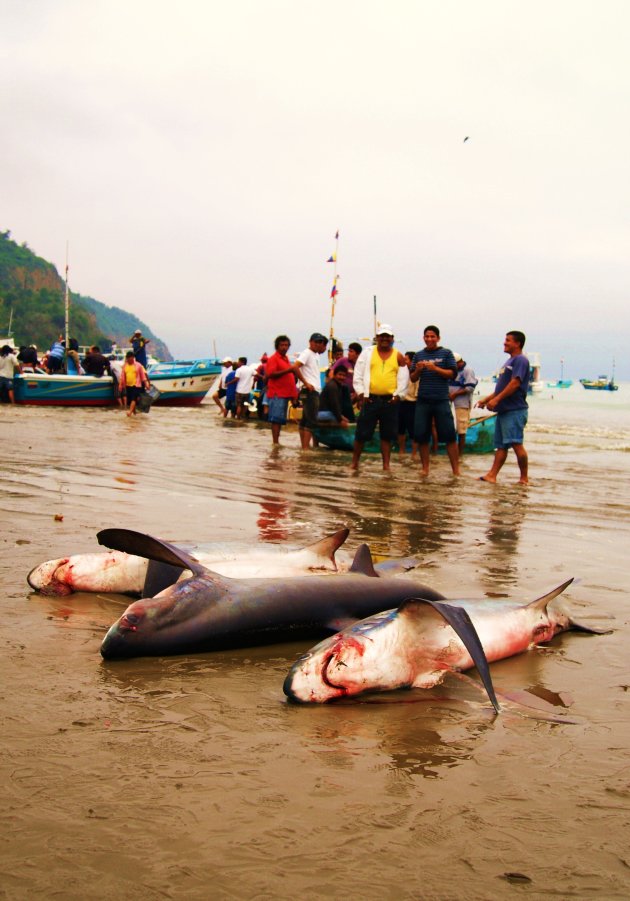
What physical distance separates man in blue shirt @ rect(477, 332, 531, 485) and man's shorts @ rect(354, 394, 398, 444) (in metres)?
1.34

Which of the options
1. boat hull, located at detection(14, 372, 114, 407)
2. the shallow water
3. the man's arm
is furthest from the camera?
boat hull, located at detection(14, 372, 114, 407)

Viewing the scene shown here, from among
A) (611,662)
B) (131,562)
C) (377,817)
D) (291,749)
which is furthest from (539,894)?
(131,562)

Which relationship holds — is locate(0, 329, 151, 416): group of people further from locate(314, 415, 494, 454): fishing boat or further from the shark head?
the shark head

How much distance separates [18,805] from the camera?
82.2 inches

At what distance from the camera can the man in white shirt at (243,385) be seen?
2320 cm

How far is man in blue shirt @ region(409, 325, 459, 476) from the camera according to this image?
10.9 metres

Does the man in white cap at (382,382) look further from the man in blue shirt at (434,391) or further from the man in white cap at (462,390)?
the man in white cap at (462,390)

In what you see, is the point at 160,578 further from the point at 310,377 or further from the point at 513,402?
the point at 310,377

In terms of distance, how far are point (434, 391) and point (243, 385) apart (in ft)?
42.1

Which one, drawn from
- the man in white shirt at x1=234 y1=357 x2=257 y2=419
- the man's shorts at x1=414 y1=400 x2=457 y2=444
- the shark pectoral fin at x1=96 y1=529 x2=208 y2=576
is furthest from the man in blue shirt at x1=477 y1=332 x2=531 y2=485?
the man in white shirt at x1=234 y1=357 x2=257 y2=419

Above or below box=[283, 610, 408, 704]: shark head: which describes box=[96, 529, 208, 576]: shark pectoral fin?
above

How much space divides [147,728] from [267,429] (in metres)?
17.0

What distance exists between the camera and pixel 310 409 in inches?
537

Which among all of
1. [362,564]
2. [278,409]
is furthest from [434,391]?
[362,564]
